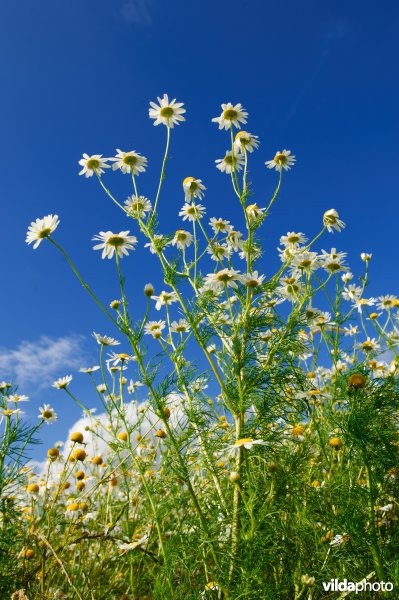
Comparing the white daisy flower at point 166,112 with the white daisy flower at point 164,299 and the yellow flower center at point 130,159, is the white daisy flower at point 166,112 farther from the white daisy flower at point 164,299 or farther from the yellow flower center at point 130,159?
the white daisy flower at point 164,299

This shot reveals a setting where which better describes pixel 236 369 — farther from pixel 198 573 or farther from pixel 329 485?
pixel 198 573

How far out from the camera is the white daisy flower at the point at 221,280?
2.45 metres

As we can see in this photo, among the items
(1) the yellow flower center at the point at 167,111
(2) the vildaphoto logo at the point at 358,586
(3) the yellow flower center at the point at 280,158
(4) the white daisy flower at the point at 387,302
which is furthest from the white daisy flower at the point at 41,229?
(4) the white daisy flower at the point at 387,302

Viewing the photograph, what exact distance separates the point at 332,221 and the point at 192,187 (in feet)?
3.20

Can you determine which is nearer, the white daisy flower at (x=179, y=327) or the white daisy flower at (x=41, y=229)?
the white daisy flower at (x=41, y=229)

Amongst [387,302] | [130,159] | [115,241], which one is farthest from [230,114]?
[387,302]

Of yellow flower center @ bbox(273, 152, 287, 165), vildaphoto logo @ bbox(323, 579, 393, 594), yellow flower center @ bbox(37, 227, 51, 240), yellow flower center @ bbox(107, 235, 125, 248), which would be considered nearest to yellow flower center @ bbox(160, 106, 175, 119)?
yellow flower center @ bbox(273, 152, 287, 165)

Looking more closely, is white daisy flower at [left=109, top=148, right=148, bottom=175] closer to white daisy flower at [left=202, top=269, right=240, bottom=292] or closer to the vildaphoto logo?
white daisy flower at [left=202, top=269, right=240, bottom=292]

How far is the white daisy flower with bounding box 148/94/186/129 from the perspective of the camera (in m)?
2.79

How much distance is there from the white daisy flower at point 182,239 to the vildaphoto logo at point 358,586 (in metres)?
2.03

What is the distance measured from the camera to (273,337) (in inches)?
101

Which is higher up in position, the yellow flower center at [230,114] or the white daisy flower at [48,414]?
the yellow flower center at [230,114]

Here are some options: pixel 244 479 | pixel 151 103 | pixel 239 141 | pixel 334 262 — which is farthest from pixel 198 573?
pixel 151 103

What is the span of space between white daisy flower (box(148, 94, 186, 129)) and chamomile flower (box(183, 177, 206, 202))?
0.36 m
